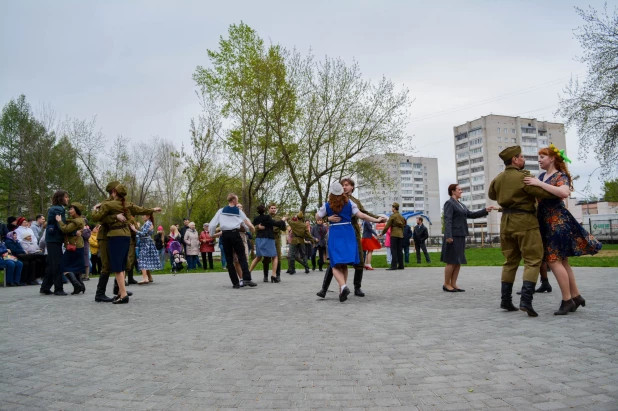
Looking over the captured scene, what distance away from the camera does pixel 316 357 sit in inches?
177

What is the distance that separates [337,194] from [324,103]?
24.7 m

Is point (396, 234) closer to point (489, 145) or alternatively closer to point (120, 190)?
point (120, 190)

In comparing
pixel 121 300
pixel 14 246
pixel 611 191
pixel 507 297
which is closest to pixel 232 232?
pixel 121 300

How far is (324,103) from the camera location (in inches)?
1264

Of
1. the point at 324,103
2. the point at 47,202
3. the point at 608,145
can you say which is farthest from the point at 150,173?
the point at 608,145

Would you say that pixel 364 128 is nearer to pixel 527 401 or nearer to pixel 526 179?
pixel 526 179

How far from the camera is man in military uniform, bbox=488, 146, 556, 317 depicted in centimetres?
632

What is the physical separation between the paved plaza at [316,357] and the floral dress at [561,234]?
0.82m

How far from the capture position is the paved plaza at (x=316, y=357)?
3.40m

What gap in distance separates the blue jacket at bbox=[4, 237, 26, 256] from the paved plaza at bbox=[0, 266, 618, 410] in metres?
7.60

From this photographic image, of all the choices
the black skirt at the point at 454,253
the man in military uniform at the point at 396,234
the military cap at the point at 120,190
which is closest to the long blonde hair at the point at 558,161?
the black skirt at the point at 454,253

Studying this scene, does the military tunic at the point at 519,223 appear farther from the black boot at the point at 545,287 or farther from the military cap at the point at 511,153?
the black boot at the point at 545,287

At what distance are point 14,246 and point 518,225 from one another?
14.0 metres

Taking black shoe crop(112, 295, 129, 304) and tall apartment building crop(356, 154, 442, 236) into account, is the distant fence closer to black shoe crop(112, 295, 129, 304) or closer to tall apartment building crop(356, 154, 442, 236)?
black shoe crop(112, 295, 129, 304)
